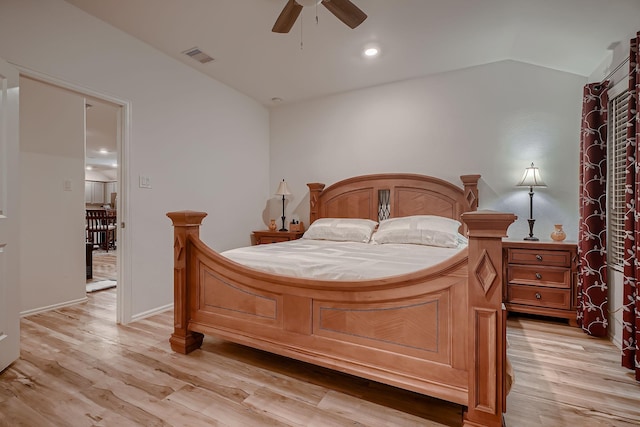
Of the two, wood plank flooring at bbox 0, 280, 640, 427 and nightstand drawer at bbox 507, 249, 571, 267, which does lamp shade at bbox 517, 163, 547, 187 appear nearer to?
nightstand drawer at bbox 507, 249, 571, 267

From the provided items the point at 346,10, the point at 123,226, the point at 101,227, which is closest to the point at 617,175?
the point at 346,10

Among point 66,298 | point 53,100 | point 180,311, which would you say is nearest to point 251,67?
point 53,100

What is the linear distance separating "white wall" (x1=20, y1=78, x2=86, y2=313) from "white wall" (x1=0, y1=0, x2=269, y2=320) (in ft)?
0.70

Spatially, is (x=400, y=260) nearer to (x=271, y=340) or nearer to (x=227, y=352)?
(x=271, y=340)

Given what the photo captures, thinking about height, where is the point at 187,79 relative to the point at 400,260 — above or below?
above

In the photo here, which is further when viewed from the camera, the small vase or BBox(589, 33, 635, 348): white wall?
the small vase

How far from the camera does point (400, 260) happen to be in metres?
2.05

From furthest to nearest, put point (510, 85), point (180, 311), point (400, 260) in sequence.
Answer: point (510, 85) < point (180, 311) < point (400, 260)

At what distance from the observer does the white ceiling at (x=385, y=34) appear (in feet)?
7.54

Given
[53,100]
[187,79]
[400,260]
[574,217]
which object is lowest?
Result: [400,260]

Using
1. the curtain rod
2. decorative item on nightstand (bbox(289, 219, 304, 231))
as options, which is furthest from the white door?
the curtain rod

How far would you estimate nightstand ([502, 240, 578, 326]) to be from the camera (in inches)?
106

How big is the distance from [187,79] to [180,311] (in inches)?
99.3

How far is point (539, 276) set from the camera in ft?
9.13
